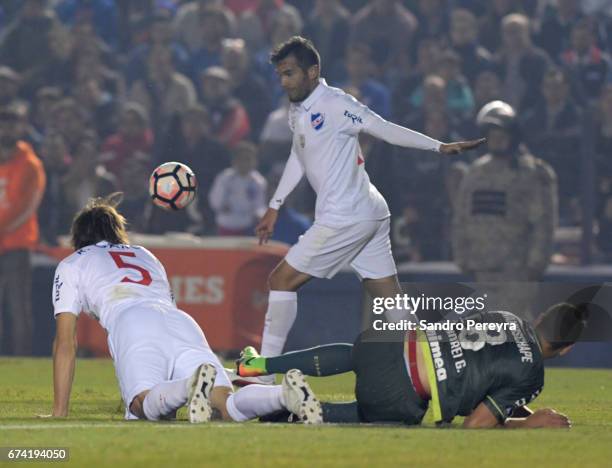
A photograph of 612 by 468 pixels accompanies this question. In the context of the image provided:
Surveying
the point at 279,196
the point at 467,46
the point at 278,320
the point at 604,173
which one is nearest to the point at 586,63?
the point at 467,46

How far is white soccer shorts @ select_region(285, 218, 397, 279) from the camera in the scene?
1084cm

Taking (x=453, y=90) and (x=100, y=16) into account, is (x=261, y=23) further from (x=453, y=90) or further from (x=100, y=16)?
(x=453, y=90)

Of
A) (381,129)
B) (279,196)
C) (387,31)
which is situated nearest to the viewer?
(381,129)

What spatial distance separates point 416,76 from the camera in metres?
18.5

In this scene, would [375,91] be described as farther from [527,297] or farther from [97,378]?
[97,378]

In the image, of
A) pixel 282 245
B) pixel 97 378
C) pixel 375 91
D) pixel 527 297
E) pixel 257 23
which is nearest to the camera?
pixel 97 378

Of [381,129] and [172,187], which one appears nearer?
[381,129]

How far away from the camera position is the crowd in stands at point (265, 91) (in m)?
17.0

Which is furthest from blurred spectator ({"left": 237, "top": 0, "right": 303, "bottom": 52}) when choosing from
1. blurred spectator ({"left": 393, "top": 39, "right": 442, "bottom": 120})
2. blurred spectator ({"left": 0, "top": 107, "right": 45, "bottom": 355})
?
blurred spectator ({"left": 0, "top": 107, "right": 45, "bottom": 355})

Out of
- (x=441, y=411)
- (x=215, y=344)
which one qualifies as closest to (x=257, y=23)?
(x=215, y=344)

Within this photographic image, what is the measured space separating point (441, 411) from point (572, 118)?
9439mm

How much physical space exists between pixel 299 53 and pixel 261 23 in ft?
31.7

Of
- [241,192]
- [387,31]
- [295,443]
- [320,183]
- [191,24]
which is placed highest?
[191,24]

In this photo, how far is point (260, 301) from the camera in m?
16.7
